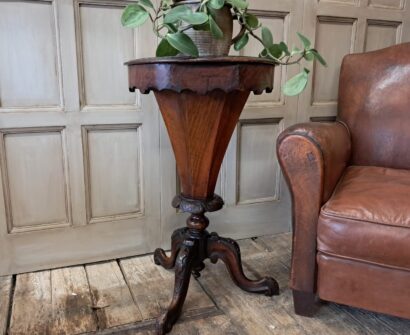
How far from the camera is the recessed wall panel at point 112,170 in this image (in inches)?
63.0

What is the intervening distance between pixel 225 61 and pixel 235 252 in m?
0.74

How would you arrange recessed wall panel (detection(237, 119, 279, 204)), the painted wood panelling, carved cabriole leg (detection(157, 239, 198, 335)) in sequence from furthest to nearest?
recessed wall panel (detection(237, 119, 279, 204)) < the painted wood panelling < carved cabriole leg (detection(157, 239, 198, 335))

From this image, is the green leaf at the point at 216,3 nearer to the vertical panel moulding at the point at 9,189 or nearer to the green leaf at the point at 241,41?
the green leaf at the point at 241,41

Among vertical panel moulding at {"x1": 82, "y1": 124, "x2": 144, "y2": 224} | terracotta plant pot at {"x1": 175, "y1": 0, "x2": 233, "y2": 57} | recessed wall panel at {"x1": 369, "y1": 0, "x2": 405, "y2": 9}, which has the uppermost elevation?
recessed wall panel at {"x1": 369, "y1": 0, "x2": 405, "y2": 9}

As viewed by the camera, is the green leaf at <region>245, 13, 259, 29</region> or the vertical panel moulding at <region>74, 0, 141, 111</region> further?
the vertical panel moulding at <region>74, 0, 141, 111</region>

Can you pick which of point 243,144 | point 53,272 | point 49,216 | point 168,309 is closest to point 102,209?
point 49,216

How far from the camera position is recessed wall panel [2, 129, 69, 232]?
149cm

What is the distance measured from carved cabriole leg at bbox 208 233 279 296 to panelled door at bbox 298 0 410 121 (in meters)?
0.80

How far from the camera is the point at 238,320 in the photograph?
4.33 ft

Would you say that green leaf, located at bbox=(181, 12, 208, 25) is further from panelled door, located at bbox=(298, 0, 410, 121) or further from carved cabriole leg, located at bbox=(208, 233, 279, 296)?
panelled door, located at bbox=(298, 0, 410, 121)

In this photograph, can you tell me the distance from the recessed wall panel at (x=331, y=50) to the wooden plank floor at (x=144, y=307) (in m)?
0.89

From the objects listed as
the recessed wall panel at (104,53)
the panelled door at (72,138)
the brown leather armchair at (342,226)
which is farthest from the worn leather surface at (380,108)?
the recessed wall panel at (104,53)

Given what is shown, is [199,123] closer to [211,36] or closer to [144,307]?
[211,36]

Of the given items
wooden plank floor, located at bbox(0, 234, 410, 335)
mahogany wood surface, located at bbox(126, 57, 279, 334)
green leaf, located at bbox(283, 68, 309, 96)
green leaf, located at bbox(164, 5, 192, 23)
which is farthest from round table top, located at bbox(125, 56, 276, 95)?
wooden plank floor, located at bbox(0, 234, 410, 335)
